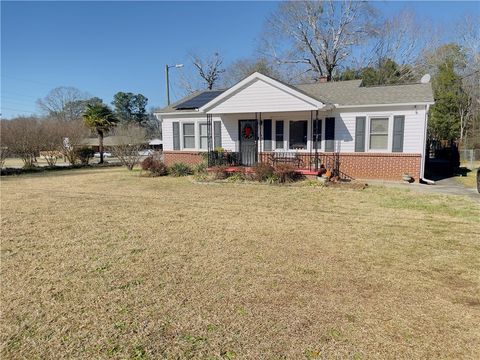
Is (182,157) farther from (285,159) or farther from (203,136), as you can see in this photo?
(285,159)

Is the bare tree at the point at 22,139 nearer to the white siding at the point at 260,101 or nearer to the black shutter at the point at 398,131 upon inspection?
the white siding at the point at 260,101

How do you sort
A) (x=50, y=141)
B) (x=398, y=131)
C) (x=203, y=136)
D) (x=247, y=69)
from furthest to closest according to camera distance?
(x=247, y=69) < (x=50, y=141) < (x=203, y=136) < (x=398, y=131)

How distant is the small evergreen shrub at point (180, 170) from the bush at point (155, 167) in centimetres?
34

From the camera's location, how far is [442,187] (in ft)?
37.2

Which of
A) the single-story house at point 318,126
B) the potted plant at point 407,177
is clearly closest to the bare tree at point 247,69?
the single-story house at point 318,126

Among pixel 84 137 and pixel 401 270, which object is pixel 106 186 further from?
pixel 84 137

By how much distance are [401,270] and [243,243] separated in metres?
2.47

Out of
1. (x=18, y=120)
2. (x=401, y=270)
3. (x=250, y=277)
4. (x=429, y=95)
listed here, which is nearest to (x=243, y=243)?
(x=250, y=277)

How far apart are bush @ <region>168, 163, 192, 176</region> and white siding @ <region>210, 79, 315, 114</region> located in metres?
3.35

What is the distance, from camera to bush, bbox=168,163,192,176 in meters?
15.7

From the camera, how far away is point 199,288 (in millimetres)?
3891

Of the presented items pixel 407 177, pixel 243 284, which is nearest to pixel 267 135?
pixel 407 177

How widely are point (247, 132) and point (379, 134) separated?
5.93 meters

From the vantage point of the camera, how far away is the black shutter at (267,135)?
1471cm
